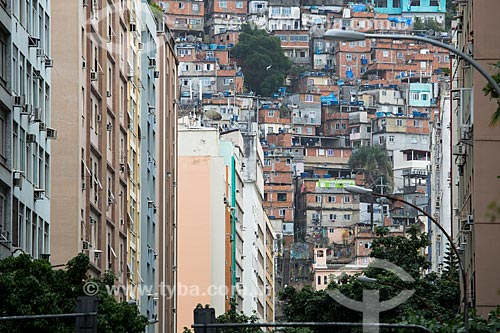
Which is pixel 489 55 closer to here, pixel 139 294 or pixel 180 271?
pixel 139 294

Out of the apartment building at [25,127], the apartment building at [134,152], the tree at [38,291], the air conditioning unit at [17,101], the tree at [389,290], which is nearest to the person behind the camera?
the tree at [38,291]

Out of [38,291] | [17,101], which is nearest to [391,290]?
[17,101]

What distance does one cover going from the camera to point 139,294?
78812 mm

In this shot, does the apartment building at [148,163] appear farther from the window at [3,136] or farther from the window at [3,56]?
the window at [3,56]

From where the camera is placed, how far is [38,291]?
136 feet

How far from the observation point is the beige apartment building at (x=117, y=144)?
59906mm

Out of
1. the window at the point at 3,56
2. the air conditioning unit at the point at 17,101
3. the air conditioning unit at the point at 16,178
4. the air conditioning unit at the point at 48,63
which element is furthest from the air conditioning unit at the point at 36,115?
the window at the point at 3,56

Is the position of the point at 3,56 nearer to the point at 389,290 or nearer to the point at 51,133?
the point at 51,133

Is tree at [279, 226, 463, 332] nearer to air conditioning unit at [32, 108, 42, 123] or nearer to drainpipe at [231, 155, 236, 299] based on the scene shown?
air conditioning unit at [32, 108, 42, 123]

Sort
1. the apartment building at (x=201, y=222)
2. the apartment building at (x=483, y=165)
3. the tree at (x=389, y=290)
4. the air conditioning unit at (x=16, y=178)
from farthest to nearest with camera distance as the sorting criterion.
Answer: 1. the apartment building at (x=201, y=222)
2. the tree at (x=389, y=290)
3. the air conditioning unit at (x=16, y=178)
4. the apartment building at (x=483, y=165)

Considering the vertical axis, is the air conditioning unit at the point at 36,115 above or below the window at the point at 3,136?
above

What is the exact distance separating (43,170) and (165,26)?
38.4m

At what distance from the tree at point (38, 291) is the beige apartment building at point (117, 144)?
50.7ft

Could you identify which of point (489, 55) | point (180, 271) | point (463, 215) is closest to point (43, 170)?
point (463, 215)
